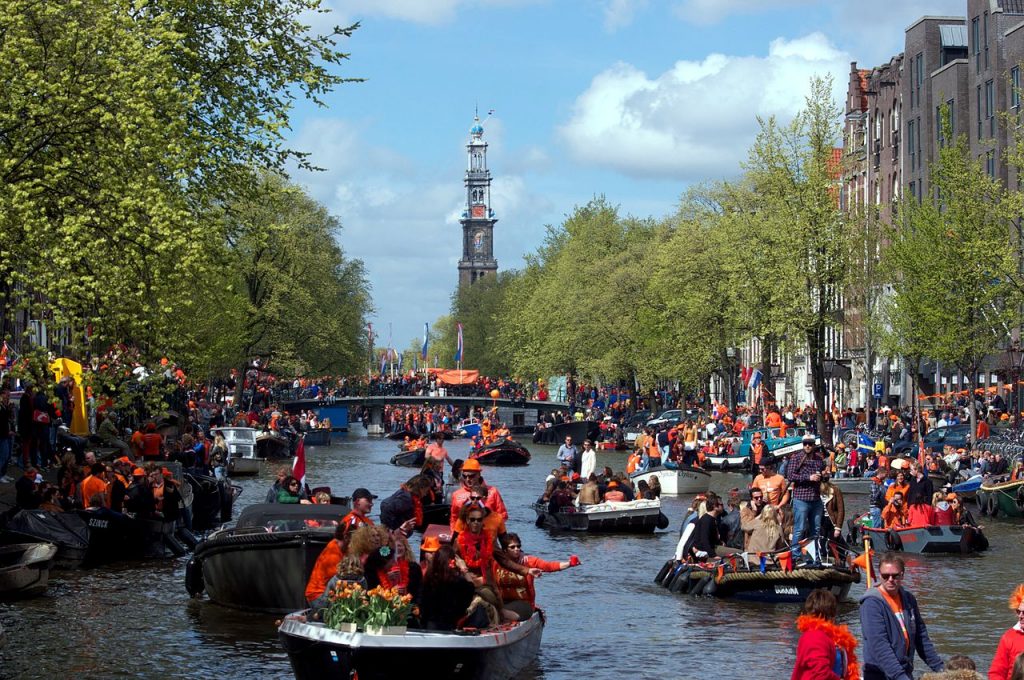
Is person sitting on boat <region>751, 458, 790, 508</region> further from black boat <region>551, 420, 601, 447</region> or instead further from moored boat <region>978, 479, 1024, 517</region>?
black boat <region>551, 420, 601, 447</region>

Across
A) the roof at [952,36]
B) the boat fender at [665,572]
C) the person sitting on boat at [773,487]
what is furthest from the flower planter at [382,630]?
the roof at [952,36]

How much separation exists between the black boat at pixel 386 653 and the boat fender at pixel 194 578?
971cm

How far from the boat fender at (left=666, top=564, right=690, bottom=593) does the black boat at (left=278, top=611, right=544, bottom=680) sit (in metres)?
11.3

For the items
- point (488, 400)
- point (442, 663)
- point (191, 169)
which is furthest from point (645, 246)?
point (442, 663)

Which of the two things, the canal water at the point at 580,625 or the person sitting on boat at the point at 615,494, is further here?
the person sitting on boat at the point at 615,494

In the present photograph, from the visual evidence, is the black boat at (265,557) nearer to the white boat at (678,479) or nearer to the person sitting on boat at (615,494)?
the person sitting on boat at (615,494)

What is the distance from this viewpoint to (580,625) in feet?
84.1

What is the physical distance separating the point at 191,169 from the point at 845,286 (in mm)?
44238

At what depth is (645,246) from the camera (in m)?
105

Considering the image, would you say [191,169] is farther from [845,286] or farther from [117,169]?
[845,286]

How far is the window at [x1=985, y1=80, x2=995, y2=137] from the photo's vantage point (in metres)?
70.4

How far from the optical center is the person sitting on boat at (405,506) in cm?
2272

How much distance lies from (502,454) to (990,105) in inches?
998

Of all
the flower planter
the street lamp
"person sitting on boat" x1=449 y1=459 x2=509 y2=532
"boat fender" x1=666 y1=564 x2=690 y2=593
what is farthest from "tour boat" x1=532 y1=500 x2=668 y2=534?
the flower planter
